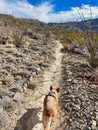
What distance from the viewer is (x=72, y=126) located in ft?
29.6

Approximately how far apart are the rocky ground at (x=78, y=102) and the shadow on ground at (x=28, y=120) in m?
0.90

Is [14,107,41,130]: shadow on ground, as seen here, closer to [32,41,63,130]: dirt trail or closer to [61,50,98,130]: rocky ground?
[32,41,63,130]: dirt trail

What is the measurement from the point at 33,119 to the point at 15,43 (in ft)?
43.8

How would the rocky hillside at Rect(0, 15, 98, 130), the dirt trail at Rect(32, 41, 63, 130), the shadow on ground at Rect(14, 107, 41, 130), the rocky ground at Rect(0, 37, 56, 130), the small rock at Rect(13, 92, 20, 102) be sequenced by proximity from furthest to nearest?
the small rock at Rect(13, 92, 20, 102) → the rocky ground at Rect(0, 37, 56, 130) → the rocky hillside at Rect(0, 15, 98, 130) → the dirt trail at Rect(32, 41, 63, 130) → the shadow on ground at Rect(14, 107, 41, 130)

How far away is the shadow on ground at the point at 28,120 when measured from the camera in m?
9.13

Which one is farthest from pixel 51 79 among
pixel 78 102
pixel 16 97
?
pixel 78 102

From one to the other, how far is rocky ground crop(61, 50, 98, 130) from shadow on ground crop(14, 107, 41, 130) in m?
0.90

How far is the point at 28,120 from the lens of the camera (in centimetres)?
957

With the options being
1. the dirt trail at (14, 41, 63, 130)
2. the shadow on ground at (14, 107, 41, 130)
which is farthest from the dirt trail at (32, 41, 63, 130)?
the shadow on ground at (14, 107, 41, 130)

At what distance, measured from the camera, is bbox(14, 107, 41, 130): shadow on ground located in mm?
9134

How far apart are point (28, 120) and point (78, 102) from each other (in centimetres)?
208

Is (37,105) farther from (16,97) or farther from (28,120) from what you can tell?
(28,120)

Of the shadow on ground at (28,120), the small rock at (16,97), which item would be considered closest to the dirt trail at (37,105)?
the shadow on ground at (28,120)

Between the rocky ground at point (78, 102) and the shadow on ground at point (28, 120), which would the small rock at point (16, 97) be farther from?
the rocky ground at point (78, 102)
